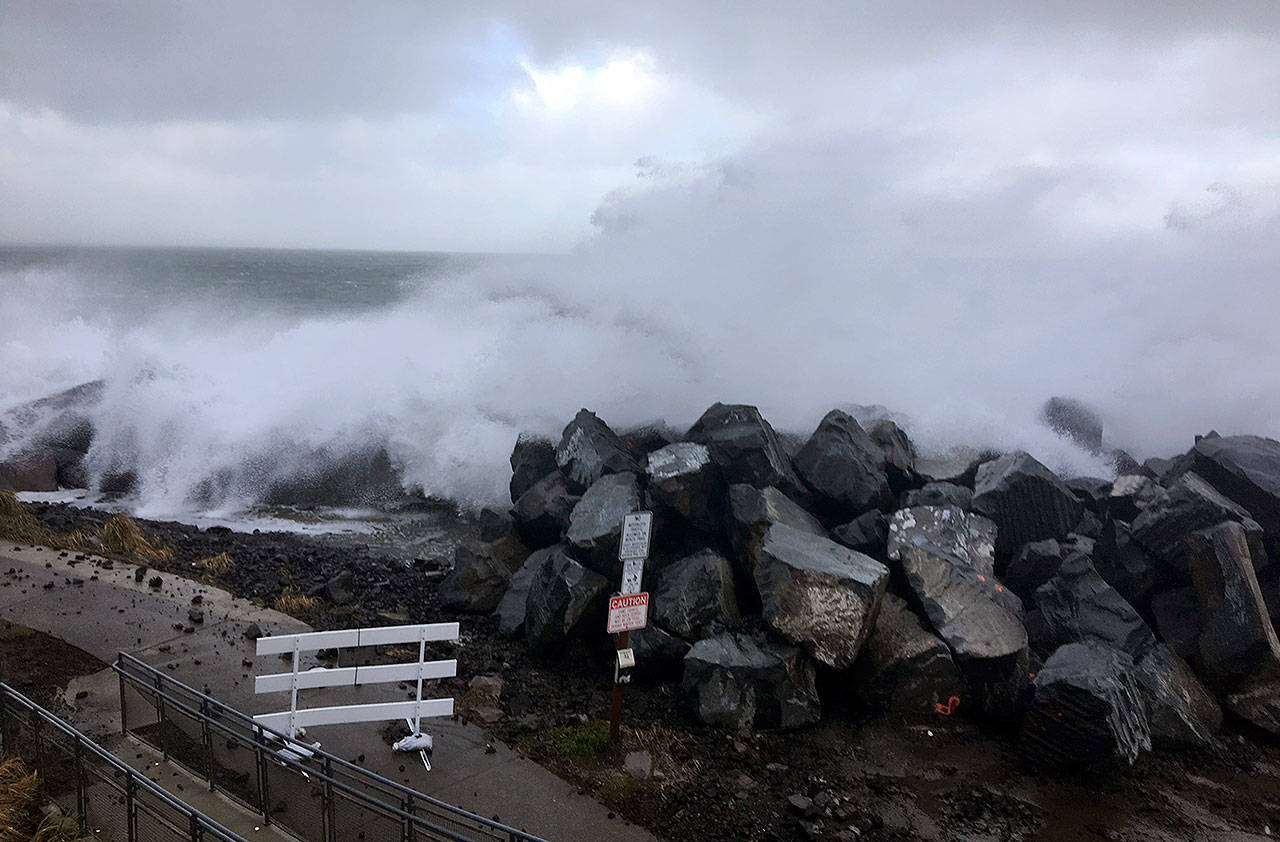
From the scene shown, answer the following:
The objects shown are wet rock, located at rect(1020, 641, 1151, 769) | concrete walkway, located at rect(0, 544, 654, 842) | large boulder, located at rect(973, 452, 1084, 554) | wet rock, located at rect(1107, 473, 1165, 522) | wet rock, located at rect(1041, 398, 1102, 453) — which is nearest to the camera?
concrete walkway, located at rect(0, 544, 654, 842)

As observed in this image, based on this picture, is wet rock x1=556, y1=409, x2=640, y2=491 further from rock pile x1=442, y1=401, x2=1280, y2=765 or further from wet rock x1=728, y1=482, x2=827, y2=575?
wet rock x1=728, y1=482, x2=827, y2=575

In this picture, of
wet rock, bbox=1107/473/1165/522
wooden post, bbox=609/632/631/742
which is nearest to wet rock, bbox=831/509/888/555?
wooden post, bbox=609/632/631/742

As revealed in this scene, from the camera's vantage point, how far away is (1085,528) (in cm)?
904

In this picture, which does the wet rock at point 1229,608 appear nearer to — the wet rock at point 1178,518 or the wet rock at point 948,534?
the wet rock at point 1178,518

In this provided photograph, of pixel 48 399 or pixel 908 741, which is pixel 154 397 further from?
pixel 908 741

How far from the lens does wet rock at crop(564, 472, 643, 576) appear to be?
7.96 metres

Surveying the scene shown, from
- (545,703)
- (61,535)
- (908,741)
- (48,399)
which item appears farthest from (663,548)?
(48,399)

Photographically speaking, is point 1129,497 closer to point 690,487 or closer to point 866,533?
point 866,533

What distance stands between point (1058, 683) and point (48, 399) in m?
18.7

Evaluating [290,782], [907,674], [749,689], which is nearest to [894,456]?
[907,674]

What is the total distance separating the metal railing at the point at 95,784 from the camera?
3941mm

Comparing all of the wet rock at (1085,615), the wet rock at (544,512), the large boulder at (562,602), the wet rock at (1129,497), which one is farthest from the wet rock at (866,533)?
the wet rock at (1129,497)

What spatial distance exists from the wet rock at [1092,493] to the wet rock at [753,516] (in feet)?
12.6

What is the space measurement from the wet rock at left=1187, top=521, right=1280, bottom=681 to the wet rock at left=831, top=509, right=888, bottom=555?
9.64 feet
